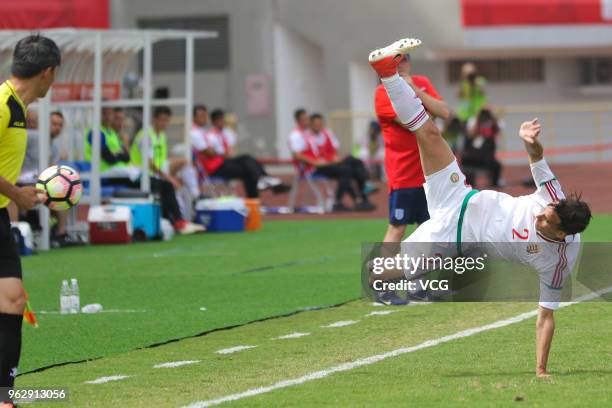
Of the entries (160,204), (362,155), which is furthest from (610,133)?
(160,204)

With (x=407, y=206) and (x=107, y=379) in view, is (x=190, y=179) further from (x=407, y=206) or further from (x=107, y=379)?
(x=107, y=379)

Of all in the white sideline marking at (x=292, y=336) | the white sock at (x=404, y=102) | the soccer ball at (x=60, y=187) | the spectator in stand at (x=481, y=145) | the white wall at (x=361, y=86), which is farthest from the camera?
the white wall at (x=361, y=86)

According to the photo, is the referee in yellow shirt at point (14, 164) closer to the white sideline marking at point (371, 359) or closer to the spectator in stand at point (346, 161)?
the white sideline marking at point (371, 359)

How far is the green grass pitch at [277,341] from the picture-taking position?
8328mm

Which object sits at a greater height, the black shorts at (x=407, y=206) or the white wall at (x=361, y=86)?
the white wall at (x=361, y=86)

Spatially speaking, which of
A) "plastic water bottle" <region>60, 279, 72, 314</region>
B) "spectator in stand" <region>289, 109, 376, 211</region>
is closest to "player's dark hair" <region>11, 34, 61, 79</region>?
"plastic water bottle" <region>60, 279, 72, 314</region>

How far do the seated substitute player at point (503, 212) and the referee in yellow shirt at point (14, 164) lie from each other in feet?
8.19

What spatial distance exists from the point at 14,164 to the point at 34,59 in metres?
0.57

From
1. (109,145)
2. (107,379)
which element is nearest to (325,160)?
(109,145)

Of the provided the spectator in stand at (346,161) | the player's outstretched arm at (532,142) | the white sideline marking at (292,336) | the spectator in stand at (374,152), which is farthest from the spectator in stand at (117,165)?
the player's outstretched arm at (532,142)

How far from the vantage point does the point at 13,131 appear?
8062 mm

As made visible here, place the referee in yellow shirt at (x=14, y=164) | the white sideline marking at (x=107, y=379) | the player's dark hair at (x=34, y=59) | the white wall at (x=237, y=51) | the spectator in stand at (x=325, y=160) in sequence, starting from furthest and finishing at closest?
1. the white wall at (x=237, y=51)
2. the spectator in stand at (x=325, y=160)
3. the white sideline marking at (x=107, y=379)
4. the player's dark hair at (x=34, y=59)
5. the referee in yellow shirt at (x=14, y=164)

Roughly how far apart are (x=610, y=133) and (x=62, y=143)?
17.9 meters

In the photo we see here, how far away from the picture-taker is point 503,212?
907 cm
